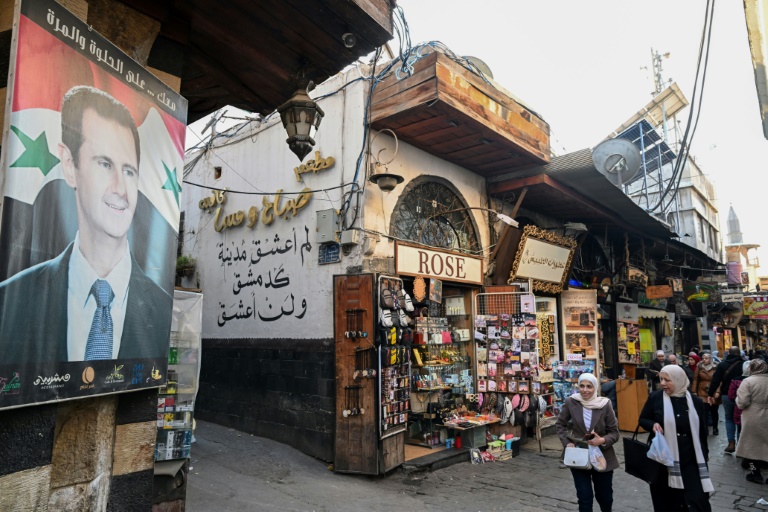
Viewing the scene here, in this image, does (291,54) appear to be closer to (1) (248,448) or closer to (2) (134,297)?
(2) (134,297)

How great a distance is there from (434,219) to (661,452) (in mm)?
5109

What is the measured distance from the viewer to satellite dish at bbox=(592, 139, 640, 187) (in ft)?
33.5

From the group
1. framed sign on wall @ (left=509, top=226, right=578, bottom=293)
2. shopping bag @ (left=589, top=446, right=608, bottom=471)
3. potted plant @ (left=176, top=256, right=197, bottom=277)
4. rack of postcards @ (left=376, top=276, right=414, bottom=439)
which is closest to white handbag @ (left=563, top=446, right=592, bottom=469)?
shopping bag @ (left=589, top=446, right=608, bottom=471)

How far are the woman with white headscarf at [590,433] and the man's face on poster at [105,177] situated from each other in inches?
155

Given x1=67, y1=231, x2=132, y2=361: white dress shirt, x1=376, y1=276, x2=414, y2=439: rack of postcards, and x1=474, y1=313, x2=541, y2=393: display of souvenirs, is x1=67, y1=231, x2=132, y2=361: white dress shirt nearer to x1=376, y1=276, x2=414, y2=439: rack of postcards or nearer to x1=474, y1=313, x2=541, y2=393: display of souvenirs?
x1=376, y1=276, x2=414, y2=439: rack of postcards

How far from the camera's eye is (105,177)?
2783 mm

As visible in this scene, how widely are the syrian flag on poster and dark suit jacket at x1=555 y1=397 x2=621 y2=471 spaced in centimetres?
391

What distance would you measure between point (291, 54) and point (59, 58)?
2.00 meters

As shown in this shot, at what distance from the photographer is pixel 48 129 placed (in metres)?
2.39

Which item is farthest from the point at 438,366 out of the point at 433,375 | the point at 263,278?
the point at 263,278

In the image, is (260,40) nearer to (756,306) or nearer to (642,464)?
(642,464)

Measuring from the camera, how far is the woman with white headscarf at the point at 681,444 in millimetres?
4219

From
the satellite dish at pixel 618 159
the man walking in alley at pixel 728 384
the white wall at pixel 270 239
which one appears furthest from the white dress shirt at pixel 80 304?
the satellite dish at pixel 618 159

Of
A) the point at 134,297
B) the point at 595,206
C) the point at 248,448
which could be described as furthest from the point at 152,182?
the point at 595,206
